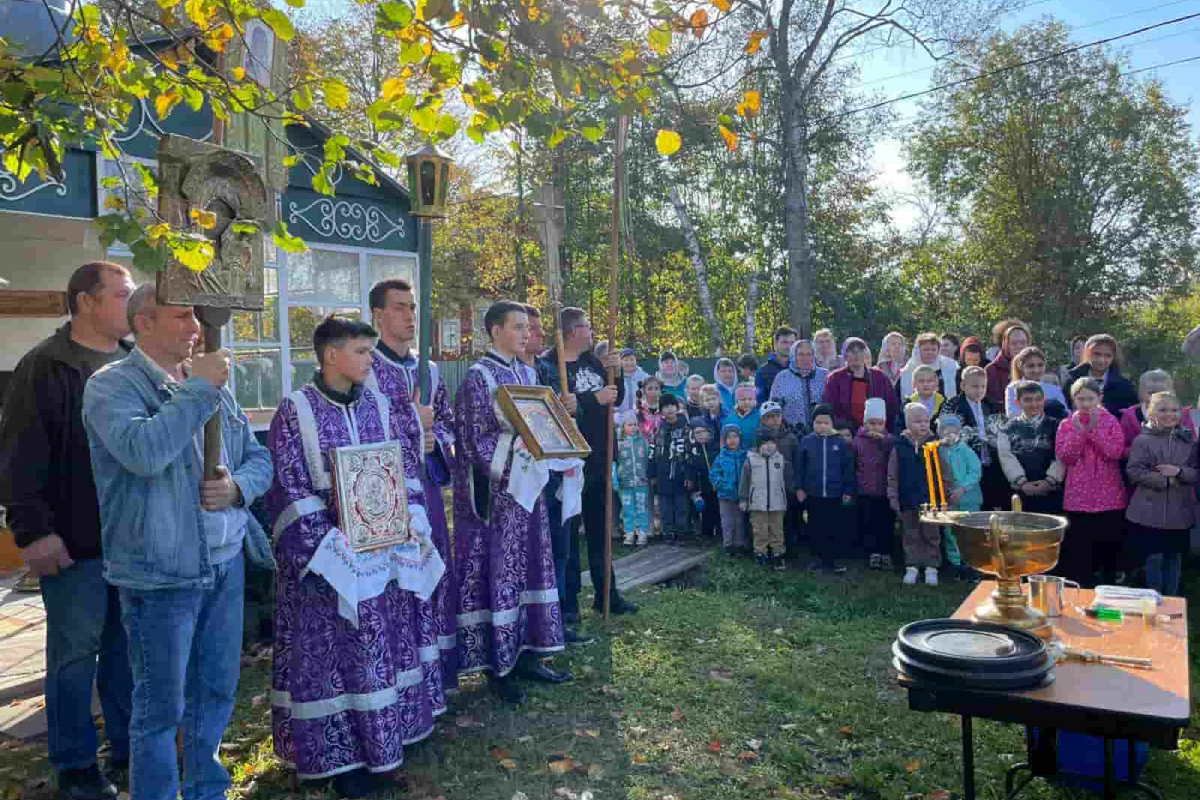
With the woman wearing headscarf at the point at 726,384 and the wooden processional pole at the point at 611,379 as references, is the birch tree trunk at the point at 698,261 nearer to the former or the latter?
the woman wearing headscarf at the point at 726,384

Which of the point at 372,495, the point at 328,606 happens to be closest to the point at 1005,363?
the point at 372,495

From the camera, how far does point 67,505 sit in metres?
3.52

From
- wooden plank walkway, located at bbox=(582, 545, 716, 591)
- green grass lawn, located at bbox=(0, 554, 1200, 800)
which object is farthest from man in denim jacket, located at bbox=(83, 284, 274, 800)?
wooden plank walkway, located at bbox=(582, 545, 716, 591)

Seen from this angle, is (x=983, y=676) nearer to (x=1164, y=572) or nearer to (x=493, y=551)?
(x=493, y=551)

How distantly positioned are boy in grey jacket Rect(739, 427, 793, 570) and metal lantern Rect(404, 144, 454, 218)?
4445 mm

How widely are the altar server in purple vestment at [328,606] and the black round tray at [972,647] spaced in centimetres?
204

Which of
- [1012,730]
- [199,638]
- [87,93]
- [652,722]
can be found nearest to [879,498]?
[1012,730]

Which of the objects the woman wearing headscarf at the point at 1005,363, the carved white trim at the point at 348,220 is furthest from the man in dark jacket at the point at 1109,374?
the carved white trim at the point at 348,220

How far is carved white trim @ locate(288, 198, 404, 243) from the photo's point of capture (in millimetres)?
10914

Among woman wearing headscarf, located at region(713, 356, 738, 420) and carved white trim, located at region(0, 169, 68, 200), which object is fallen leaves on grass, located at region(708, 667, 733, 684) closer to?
woman wearing headscarf, located at region(713, 356, 738, 420)

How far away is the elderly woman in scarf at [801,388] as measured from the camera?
8430mm

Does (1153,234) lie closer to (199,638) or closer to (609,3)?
(609,3)

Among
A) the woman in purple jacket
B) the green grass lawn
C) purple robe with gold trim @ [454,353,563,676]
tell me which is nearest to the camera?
the green grass lawn

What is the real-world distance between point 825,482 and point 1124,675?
482 cm
